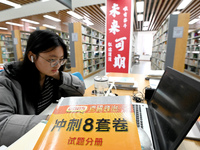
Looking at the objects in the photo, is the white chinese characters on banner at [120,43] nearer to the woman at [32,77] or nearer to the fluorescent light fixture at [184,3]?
the woman at [32,77]

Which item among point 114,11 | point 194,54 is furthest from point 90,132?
point 194,54

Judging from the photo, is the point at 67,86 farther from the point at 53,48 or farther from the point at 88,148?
the point at 88,148


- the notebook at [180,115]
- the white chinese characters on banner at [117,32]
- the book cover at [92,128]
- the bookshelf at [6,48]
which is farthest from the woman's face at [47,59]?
the bookshelf at [6,48]

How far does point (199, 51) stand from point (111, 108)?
6489 mm

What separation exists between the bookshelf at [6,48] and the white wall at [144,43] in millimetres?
11014

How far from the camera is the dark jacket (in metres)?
0.44

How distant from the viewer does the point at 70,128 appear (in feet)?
1.06

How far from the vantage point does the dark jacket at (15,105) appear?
0.44m

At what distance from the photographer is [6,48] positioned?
19.7 ft

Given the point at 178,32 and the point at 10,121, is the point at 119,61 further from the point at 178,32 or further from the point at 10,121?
the point at 10,121

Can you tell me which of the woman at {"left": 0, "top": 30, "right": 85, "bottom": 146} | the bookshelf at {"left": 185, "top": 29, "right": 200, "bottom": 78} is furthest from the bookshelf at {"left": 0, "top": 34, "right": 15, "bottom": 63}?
the bookshelf at {"left": 185, "top": 29, "right": 200, "bottom": 78}

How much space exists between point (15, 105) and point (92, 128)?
589mm

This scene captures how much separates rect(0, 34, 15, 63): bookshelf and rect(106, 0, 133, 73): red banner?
5896 mm

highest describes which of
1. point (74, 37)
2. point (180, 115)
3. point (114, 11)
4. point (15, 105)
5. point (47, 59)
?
point (114, 11)
